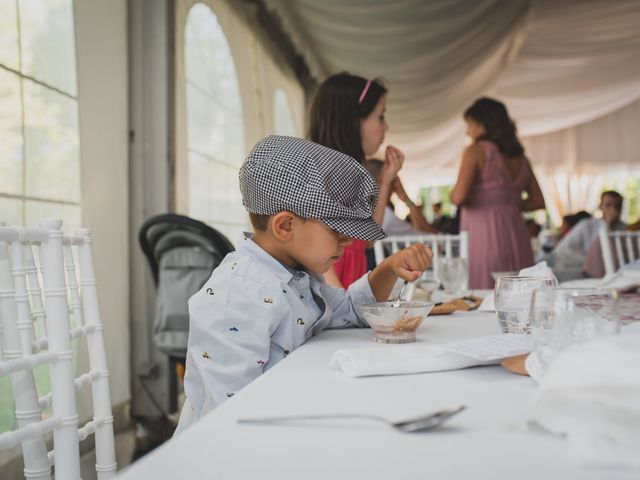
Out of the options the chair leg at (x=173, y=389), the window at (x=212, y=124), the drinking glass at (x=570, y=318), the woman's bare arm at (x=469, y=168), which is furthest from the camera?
the window at (x=212, y=124)

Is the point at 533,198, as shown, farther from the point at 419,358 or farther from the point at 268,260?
the point at 419,358

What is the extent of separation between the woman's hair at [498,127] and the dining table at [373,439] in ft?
7.97

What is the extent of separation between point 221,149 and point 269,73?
1413 mm

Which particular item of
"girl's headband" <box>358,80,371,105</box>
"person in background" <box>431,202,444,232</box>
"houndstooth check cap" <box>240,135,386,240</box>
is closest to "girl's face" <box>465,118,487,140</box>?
"girl's headband" <box>358,80,371,105</box>

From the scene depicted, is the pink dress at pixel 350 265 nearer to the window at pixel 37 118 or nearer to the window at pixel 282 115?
the window at pixel 37 118

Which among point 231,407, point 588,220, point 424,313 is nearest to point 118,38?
point 424,313

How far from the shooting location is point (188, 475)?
0.43 m

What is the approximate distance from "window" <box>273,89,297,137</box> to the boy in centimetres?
435

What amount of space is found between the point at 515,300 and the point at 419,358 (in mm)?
288

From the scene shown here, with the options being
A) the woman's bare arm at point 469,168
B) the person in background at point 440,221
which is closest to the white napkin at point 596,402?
the woman's bare arm at point 469,168

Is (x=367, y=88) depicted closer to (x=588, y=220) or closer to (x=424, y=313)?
(x=424, y=313)

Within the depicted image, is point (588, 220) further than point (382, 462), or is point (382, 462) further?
point (588, 220)

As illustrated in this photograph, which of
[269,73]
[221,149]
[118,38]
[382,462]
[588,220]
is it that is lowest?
[382,462]

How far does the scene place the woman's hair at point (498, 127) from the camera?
9.85ft
